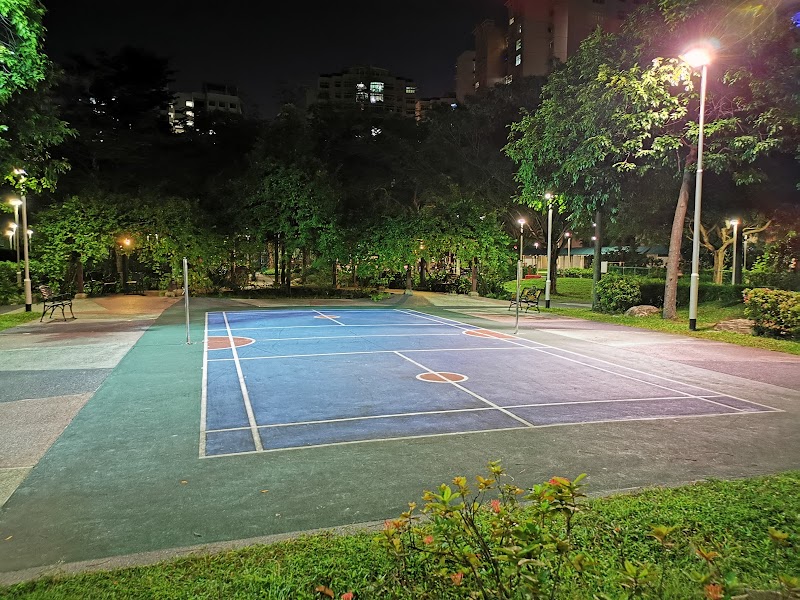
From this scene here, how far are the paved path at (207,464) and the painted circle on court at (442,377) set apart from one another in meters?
2.05

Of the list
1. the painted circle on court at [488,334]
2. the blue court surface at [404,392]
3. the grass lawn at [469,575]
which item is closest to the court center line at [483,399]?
the blue court surface at [404,392]

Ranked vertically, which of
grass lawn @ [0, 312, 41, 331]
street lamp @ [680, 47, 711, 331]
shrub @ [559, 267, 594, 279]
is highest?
street lamp @ [680, 47, 711, 331]

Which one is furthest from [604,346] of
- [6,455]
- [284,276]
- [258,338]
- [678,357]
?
[284,276]

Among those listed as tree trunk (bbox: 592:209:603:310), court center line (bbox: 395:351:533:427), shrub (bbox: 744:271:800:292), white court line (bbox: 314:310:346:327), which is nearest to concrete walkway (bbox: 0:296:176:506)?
court center line (bbox: 395:351:533:427)

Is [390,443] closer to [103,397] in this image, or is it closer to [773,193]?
[103,397]

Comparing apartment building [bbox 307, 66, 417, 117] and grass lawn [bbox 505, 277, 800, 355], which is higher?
apartment building [bbox 307, 66, 417, 117]

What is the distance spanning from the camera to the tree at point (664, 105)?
740 inches

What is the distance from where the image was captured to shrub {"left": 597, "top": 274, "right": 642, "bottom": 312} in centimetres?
2534

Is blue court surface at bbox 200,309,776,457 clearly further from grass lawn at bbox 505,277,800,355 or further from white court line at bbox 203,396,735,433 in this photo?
grass lawn at bbox 505,277,800,355

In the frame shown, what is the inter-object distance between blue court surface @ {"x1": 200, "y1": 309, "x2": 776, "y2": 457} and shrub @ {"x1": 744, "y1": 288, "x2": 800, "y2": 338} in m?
7.48

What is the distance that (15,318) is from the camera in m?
20.6

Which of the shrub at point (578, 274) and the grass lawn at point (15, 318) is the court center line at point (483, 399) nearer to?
the grass lawn at point (15, 318)

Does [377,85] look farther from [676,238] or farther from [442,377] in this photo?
[442,377]

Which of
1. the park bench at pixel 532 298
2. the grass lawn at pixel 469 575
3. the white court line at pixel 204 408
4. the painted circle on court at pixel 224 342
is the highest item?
the park bench at pixel 532 298
